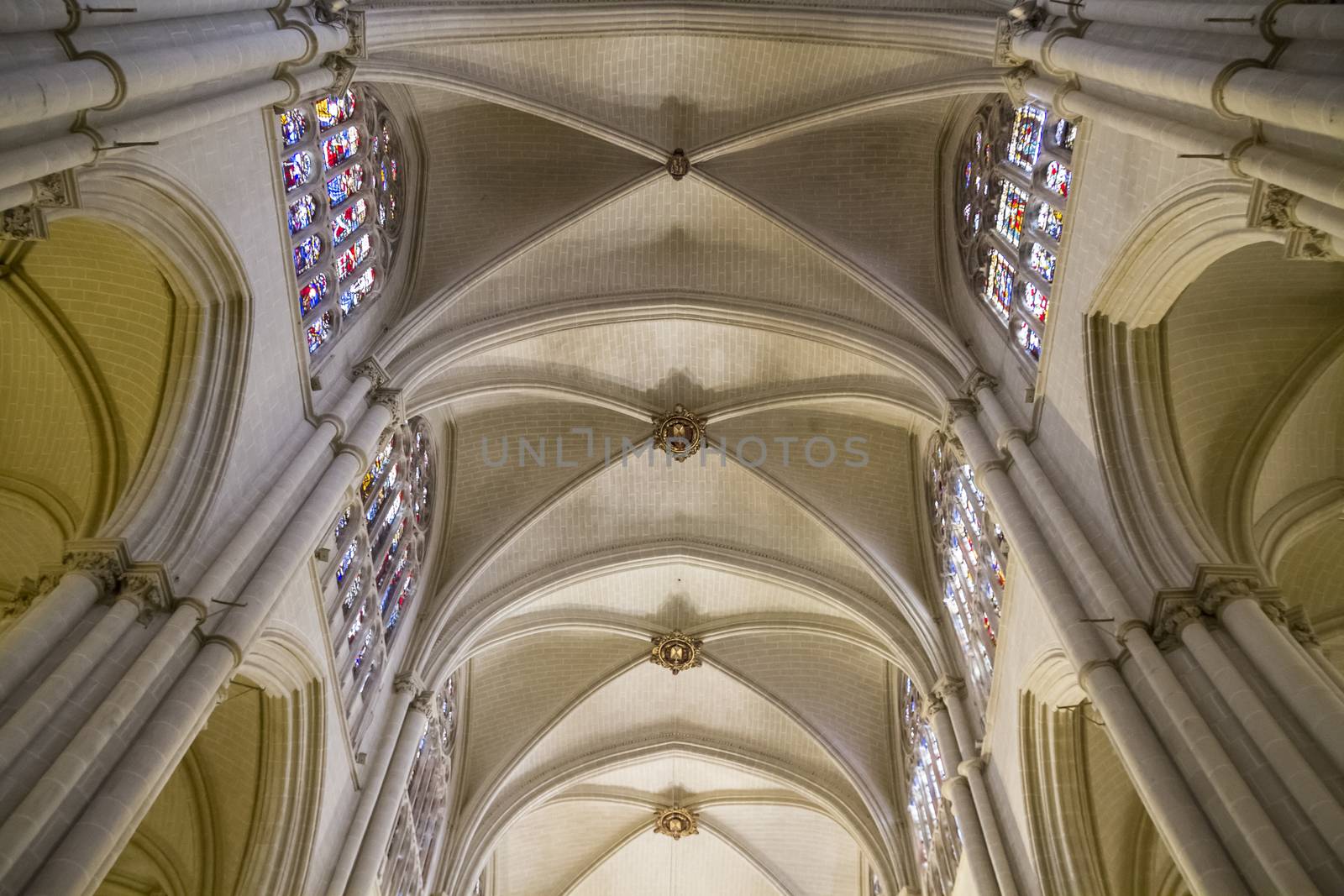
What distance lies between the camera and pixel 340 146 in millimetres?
12875

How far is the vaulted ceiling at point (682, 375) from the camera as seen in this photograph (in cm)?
1401

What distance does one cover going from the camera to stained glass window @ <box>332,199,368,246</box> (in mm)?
12719

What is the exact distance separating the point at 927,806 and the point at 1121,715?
369 inches

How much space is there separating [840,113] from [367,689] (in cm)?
1023

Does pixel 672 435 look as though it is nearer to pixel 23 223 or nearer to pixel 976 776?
pixel 976 776

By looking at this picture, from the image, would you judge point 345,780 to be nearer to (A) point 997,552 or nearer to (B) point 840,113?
(A) point 997,552

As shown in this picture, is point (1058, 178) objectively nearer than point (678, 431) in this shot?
Yes

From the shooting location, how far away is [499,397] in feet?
56.3

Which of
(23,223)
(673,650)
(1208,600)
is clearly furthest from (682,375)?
(23,223)

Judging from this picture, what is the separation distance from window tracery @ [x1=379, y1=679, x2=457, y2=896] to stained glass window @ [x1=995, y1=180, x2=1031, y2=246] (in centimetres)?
1039

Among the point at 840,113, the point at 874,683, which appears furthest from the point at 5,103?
the point at 874,683

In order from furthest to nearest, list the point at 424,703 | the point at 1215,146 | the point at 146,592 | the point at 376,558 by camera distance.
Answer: the point at 424,703 < the point at 376,558 < the point at 146,592 < the point at 1215,146

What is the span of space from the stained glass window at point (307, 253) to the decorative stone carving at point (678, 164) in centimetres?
545

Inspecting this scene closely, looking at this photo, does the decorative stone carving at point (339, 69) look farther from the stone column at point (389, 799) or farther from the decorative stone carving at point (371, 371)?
the stone column at point (389, 799)
